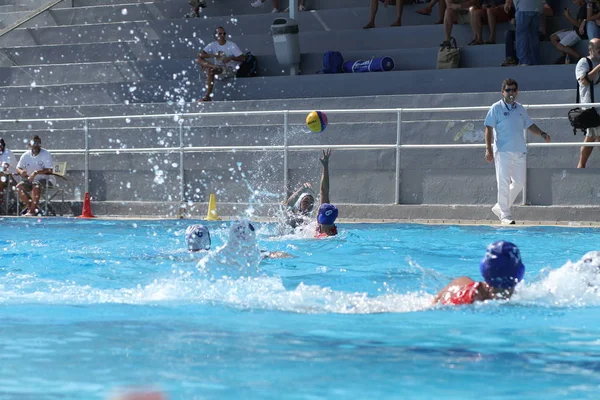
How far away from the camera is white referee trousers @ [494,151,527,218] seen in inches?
551

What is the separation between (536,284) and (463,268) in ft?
8.32

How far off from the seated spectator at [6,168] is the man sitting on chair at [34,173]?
0.71ft

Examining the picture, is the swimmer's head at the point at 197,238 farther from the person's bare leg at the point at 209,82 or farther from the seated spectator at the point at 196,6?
the seated spectator at the point at 196,6

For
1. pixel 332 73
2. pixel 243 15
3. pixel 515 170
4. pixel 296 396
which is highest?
pixel 243 15

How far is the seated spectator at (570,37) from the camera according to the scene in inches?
678

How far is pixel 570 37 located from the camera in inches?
682

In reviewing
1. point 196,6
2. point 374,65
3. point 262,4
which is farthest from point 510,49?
point 196,6

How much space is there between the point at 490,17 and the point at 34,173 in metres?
8.39

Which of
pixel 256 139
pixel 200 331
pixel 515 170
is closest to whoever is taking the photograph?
pixel 200 331

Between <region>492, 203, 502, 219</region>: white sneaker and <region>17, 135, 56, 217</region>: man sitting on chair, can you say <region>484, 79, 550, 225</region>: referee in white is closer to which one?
<region>492, 203, 502, 219</region>: white sneaker

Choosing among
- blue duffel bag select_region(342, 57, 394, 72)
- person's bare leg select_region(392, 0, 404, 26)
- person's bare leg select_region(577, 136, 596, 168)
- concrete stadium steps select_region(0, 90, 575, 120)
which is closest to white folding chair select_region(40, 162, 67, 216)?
concrete stadium steps select_region(0, 90, 575, 120)

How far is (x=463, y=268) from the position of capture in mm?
10398

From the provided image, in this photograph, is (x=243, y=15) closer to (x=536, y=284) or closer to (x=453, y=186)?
(x=453, y=186)

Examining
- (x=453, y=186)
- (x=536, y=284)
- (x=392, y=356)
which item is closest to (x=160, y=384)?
(x=392, y=356)
